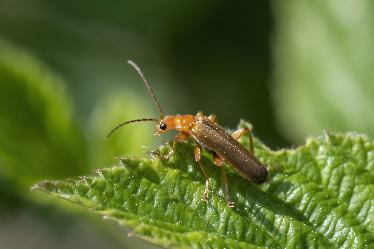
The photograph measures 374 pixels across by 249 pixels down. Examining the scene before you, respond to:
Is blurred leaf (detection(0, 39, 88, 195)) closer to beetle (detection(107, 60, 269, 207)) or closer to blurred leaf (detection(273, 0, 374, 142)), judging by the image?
beetle (detection(107, 60, 269, 207))

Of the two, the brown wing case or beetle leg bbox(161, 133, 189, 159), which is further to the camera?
the brown wing case

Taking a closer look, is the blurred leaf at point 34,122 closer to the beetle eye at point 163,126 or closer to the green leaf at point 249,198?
→ the beetle eye at point 163,126

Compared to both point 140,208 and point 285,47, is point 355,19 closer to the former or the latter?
point 285,47

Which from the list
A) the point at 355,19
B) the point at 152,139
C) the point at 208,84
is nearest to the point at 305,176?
the point at 152,139

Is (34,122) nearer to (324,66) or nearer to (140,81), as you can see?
(140,81)

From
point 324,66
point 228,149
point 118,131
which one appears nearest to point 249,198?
point 228,149

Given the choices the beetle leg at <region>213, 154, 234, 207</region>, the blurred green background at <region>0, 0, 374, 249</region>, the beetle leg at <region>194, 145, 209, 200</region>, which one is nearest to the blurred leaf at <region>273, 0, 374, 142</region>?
the blurred green background at <region>0, 0, 374, 249</region>
